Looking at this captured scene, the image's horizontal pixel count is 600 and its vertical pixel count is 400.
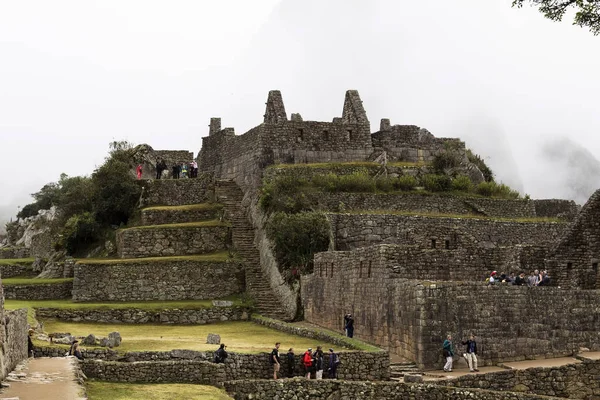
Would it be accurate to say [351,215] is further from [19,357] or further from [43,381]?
[43,381]

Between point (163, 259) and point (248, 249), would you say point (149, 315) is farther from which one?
point (248, 249)

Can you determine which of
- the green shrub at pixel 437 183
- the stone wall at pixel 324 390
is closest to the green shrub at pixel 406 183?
the green shrub at pixel 437 183

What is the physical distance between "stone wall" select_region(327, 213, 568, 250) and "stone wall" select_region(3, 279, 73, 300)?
1364 centimetres

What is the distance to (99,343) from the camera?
1167 inches

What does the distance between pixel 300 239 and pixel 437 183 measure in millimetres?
9769

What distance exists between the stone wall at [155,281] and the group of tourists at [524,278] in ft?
50.1

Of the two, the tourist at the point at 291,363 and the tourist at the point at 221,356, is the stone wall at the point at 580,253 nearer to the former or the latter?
the tourist at the point at 291,363

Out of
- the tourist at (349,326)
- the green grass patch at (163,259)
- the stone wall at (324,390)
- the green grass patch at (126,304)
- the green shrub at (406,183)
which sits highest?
the green shrub at (406,183)

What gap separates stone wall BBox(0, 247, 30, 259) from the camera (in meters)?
64.0

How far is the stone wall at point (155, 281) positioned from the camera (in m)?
43.2

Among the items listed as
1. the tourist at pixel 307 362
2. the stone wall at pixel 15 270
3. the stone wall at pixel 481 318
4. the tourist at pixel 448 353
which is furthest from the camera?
Answer: the stone wall at pixel 15 270

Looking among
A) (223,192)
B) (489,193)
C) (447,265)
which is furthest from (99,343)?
(489,193)

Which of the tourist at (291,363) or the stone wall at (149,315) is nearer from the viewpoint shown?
the tourist at (291,363)

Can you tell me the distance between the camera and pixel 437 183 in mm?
47000
